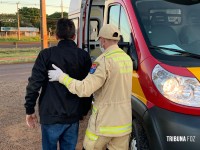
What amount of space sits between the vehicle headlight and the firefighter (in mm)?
309

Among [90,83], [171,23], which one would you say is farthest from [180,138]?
[171,23]

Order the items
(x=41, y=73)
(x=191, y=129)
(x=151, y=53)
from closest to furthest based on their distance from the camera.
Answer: (x=191, y=129)
(x=41, y=73)
(x=151, y=53)

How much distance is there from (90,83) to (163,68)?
70 centimetres

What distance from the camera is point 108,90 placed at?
293cm

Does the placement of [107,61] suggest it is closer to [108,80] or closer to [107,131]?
[108,80]

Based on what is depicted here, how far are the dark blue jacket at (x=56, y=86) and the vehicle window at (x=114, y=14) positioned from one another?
1298 millimetres

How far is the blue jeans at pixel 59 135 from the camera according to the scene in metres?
3.19

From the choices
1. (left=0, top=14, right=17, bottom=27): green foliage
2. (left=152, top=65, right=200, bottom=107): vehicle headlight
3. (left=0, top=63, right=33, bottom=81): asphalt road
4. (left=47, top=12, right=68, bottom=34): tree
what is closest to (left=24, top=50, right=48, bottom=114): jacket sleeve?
(left=47, top=12, right=68, bottom=34): tree

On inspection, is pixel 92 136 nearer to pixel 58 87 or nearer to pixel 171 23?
pixel 58 87

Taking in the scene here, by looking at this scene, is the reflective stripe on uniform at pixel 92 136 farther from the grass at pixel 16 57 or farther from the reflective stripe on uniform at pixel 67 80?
the grass at pixel 16 57

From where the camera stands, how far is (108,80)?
2.90 m

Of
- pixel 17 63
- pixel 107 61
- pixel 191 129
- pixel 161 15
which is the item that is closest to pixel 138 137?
pixel 191 129

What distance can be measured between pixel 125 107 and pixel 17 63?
17.1 metres

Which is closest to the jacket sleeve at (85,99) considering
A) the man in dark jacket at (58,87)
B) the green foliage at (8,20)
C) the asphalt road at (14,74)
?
the man in dark jacket at (58,87)
